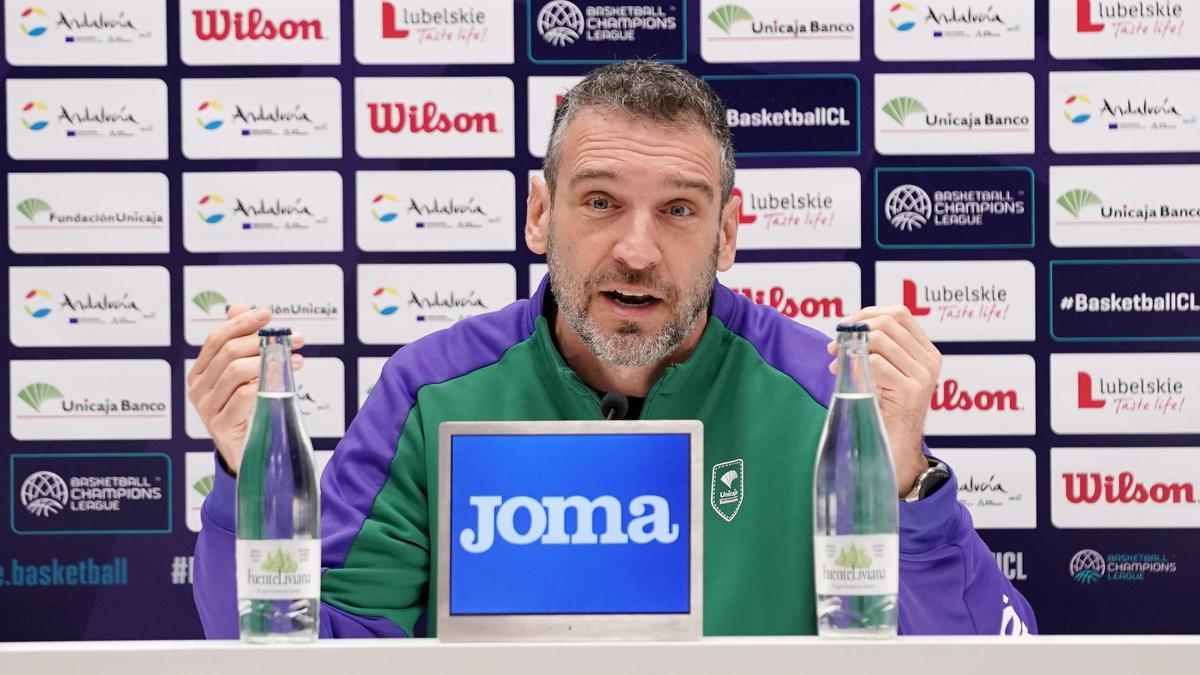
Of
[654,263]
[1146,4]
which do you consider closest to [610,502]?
[654,263]

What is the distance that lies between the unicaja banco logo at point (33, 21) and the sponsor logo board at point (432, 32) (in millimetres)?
744

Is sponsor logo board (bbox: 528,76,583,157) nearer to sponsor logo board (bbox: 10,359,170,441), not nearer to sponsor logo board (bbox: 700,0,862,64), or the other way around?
sponsor logo board (bbox: 700,0,862,64)

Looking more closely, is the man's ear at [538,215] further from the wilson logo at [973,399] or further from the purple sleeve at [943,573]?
the wilson logo at [973,399]

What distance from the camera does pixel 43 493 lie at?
280cm

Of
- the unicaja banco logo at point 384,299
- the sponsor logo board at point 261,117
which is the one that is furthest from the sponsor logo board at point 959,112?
the sponsor logo board at point 261,117

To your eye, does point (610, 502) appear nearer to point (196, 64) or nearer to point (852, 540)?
point (852, 540)

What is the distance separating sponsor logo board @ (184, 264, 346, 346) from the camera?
2.79 meters

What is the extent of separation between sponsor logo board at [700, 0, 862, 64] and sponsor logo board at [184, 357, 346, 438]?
115cm

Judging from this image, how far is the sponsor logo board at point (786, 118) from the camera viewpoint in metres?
2.80

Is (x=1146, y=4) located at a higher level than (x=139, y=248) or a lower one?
higher

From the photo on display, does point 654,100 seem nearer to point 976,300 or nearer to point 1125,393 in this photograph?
point 976,300

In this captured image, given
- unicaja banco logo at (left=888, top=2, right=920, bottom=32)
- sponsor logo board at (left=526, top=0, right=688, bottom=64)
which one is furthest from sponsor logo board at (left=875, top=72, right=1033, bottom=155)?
sponsor logo board at (left=526, top=0, right=688, bottom=64)

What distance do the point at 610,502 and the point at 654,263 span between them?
1.62ft

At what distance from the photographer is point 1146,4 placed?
2.81 meters
